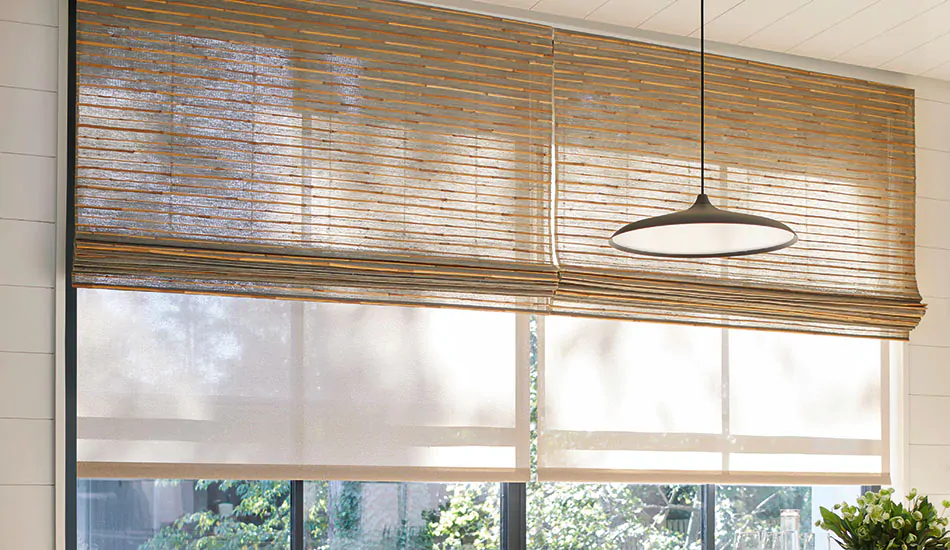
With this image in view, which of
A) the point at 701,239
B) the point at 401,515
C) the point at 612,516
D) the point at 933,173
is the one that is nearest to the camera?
the point at 701,239

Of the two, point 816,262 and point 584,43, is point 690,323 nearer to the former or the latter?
point 816,262

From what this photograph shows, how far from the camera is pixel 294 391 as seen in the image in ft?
8.68

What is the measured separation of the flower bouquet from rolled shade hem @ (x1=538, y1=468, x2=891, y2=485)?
0.63 meters

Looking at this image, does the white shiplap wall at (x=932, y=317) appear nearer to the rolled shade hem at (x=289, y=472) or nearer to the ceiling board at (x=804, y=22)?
the ceiling board at (x=804, y=22)

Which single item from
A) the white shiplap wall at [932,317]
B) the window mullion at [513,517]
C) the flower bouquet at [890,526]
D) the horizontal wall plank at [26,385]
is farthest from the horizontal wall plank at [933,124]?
the horizontal wall plank at [26,385]

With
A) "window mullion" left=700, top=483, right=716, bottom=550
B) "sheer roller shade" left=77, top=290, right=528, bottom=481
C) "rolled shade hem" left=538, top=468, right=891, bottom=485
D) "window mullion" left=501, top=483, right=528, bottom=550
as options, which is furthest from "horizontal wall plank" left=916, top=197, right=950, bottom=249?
Answer: "window mullion" left=501, top=483, right=528, bottom=550

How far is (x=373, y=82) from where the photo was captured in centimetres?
276

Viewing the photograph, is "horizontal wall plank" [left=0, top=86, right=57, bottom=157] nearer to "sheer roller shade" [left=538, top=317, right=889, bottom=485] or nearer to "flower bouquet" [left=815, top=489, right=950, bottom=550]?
"sheer roller shade" [left=538, top=317, right=889, bottom=485]

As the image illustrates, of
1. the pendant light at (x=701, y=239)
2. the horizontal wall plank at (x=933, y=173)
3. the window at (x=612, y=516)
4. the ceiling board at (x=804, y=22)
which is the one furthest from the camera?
the horizontal wall plank at (x=933, y=173)

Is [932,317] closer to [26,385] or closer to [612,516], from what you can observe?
[612,516]


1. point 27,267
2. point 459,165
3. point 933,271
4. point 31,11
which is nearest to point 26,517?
point 27,267

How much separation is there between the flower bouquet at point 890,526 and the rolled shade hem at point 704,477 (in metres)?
0.63

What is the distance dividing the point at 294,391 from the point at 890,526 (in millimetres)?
1507

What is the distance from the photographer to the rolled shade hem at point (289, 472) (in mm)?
2461
